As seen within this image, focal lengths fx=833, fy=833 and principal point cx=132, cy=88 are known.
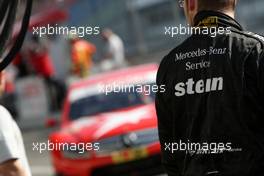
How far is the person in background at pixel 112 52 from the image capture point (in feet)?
69.2

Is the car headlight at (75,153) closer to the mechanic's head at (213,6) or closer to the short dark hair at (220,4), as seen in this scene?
the mechanic's head at (213,6)

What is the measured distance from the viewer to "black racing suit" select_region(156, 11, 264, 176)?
3139 mm

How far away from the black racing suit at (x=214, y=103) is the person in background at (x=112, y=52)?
693 inches

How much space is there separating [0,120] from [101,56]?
62.2 ft

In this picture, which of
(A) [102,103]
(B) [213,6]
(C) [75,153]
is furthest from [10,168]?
(A) [102,103]

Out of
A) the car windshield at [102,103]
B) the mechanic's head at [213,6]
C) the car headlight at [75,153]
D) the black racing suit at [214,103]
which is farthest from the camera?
the car windshield at [102,103]

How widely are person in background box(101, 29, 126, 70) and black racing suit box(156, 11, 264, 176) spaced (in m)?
17.6

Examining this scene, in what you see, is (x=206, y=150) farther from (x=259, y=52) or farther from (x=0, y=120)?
(x=0, y=120)

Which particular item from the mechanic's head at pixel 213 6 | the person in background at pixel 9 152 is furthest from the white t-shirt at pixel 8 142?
the mechanic's head at pixel 213 6

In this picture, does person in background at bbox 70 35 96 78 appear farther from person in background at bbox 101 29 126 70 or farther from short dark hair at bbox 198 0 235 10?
short dark hair at bbox 198 0 235 10

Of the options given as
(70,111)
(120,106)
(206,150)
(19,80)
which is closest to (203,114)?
(206,150)

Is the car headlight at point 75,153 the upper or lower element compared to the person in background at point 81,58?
upper

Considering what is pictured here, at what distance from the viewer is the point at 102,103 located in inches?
400

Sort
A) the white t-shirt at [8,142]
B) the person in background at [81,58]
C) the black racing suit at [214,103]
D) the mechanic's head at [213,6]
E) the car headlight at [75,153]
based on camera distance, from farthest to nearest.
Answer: the person in background at [81,58] < the car headlight at [75,153] < the white t-shirt at [8,142] < the mechanic's head at [213,6] < the black racing suit at [214,103]
